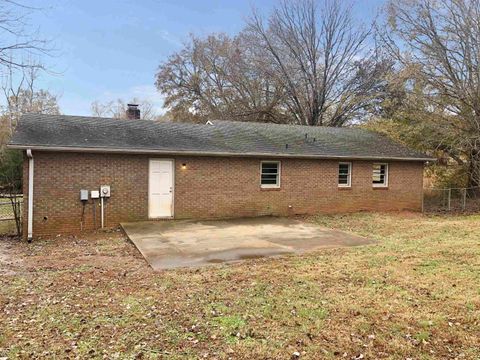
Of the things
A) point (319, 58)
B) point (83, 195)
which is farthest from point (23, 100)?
point (83, 195)

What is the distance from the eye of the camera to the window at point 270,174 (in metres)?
13.7

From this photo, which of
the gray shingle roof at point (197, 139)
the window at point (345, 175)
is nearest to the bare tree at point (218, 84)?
the gray shingle roof at point (197, 139)

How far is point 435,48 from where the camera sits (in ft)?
54.4

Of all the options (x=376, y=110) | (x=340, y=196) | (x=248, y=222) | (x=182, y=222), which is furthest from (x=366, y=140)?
(x=376, y=110)

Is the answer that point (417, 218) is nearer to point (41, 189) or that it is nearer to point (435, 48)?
point (435, 48)

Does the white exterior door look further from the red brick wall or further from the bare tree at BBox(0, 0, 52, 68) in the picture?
the bare tree at BBox(0, 0, 52, 68)

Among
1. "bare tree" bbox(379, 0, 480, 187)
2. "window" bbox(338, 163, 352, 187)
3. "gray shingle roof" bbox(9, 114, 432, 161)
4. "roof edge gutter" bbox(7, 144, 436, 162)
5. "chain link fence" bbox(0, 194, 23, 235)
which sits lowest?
"chain link fence" bbox(0, 194, 23, 235)

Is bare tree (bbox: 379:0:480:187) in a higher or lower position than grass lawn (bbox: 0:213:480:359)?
higher

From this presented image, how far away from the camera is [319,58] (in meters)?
29.5

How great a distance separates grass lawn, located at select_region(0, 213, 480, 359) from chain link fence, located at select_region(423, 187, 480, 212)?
1018 cm

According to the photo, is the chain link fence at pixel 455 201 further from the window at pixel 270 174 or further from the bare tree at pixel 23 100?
the bare tree at pixel 23 100

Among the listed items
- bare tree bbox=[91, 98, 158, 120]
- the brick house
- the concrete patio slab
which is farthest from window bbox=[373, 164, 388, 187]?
bare tree bbox=[91, 98, 158, 120]

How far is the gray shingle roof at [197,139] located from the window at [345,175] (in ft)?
1.95

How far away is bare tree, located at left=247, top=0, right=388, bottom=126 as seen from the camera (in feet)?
94.0
